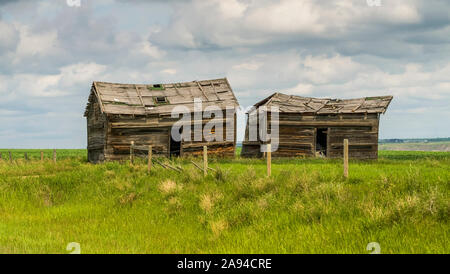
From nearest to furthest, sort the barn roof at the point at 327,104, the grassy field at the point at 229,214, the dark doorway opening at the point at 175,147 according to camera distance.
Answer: the grassy field at the point at 229,214, the barn roof at the point at 327,104, the dark doorway opening at the point at 175,147

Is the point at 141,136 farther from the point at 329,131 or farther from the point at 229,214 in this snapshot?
the point at 229,214

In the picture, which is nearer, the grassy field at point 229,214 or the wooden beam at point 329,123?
the grassy field at point 229,214

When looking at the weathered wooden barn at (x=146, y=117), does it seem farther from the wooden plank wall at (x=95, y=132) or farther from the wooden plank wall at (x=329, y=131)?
the wooden plank wall at (x=329, y=131)

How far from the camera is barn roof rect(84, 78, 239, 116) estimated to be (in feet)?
93.2

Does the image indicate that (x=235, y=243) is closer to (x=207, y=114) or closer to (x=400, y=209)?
(x=400, y=209)

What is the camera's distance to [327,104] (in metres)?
30.8

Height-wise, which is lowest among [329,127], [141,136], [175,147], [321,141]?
[175,147]

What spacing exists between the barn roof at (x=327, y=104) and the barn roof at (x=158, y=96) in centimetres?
330

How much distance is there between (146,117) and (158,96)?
2.52m

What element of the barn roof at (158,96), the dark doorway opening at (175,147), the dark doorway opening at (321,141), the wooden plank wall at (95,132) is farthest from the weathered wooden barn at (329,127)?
the wooden plank wall at (95,132)

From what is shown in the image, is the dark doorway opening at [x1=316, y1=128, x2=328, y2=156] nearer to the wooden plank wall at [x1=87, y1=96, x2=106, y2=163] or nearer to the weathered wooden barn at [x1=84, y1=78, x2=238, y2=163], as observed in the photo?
the weathered wooden barn at [x1=84, y1=78, x2=238, y2=163]

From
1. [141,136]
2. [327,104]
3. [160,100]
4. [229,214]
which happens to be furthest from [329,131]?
[229,214]

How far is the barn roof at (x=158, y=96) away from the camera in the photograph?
28406 mm

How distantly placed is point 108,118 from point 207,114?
6.74 m
